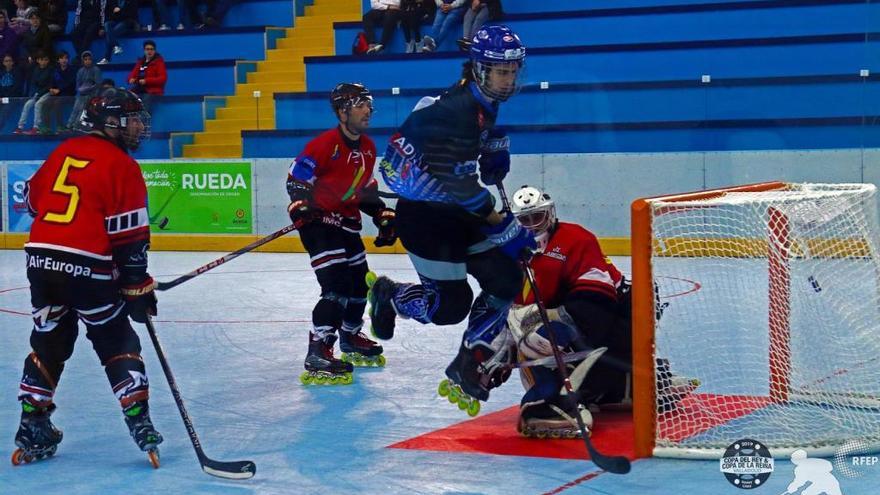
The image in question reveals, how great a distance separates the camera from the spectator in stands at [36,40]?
509 inches

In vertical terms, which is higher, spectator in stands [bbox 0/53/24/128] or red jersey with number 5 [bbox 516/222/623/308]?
spectator in stands [bbox 0/53/24/128]

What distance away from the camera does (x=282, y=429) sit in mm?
4039

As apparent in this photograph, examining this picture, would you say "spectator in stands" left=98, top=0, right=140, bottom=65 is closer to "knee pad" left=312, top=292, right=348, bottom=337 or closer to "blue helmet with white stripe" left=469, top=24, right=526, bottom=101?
"knee pad" left=312, top=292, right=348, bottom=337

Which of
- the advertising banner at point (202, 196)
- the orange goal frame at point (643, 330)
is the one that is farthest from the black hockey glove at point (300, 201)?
the advertising banner at point (202, 196)

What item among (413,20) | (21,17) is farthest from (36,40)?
(413,20)

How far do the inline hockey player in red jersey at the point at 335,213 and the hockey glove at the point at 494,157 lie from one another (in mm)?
923

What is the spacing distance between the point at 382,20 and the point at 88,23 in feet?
13.3

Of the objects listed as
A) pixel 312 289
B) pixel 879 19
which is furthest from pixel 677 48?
pixel 312 289

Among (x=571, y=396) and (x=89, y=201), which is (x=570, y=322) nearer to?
(x=571, y=396)

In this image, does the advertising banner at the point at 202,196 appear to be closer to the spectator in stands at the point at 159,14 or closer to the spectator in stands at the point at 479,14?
the spectator in stands at the point at 479,14

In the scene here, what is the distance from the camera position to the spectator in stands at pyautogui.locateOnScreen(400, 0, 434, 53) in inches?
456

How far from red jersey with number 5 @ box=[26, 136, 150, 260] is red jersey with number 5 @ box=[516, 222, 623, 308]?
1333 mm

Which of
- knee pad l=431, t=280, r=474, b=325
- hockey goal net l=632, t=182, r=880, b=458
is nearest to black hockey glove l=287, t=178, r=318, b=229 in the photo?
knee pad l=431, t=280, r=474, b=325

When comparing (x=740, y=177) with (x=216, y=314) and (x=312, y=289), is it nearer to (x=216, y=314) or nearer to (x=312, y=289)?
(x=312, y=289)
